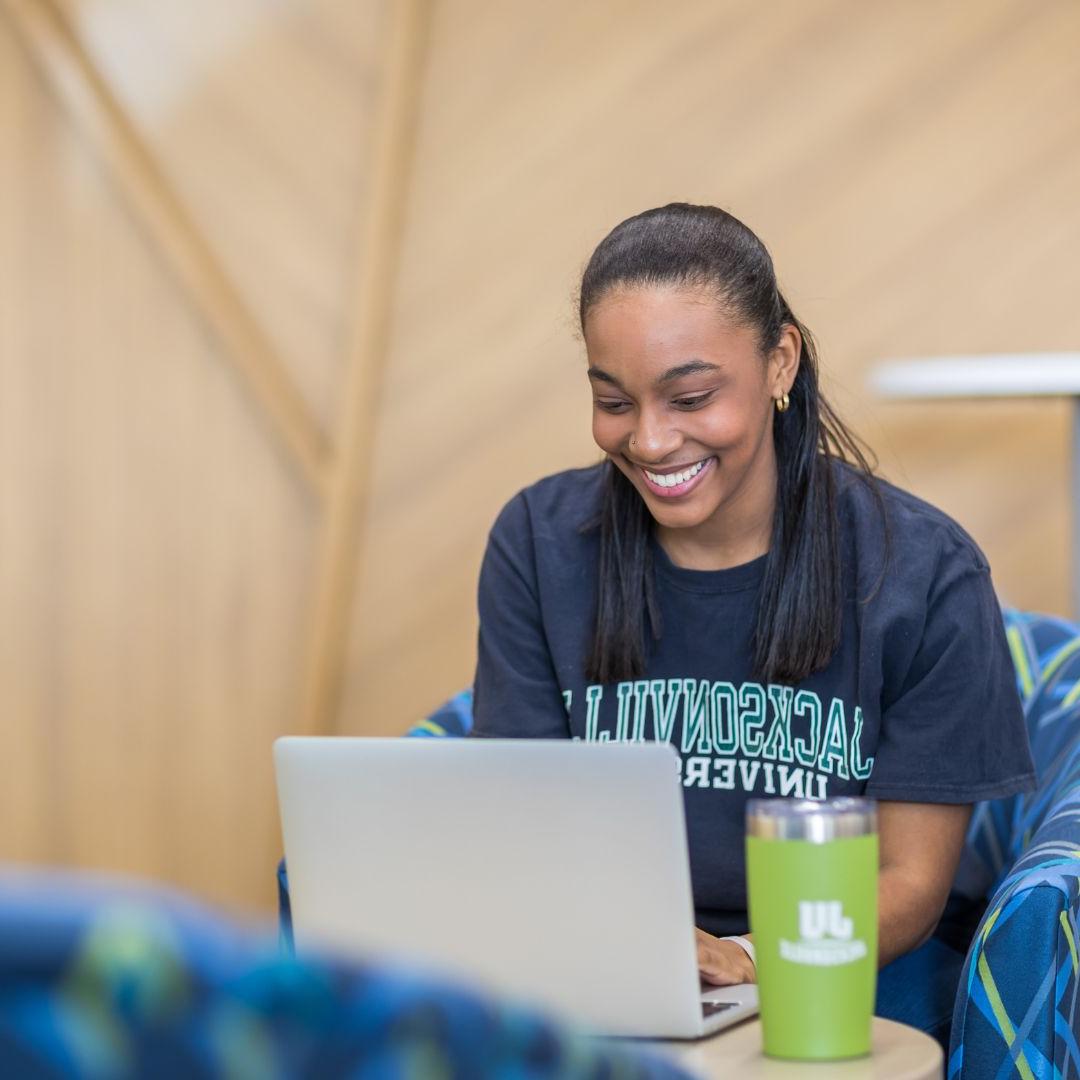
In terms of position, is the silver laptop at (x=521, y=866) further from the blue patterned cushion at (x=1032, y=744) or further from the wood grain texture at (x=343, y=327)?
the wood grain texture at (x=343, y=327)

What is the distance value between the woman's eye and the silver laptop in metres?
0.65

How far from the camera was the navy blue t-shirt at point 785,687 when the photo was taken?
158 centimetres

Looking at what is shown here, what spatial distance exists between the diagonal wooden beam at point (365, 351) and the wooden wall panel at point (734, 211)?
0.04 metres

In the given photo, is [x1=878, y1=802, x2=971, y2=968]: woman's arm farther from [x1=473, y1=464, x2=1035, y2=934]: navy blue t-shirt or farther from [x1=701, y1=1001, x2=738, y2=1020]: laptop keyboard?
[x1=701, y1=1001, x2=738, y2=1020]: laptop keyboard

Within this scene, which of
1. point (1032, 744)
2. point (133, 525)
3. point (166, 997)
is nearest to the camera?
point (166, 997)

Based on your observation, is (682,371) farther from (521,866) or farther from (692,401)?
(521,866)

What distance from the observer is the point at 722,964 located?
1238mm

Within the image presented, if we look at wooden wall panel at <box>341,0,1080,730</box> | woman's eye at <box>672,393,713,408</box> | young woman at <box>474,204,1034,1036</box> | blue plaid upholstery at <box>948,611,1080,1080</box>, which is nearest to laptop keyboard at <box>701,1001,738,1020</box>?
blue plaid upholstery at <box>948,611,1080,1080</box>

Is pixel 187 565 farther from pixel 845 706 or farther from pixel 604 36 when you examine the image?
pixel 845 706

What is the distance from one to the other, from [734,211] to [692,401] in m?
1.57

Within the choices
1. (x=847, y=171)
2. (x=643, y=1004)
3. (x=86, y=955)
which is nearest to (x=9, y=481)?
(x=847, y=171)

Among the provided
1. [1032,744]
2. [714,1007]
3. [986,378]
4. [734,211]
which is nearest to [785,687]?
[1032,744]

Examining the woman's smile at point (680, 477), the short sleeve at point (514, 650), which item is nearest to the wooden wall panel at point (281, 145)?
the short sleeve at point (514, 650)

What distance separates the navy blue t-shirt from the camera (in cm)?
158
